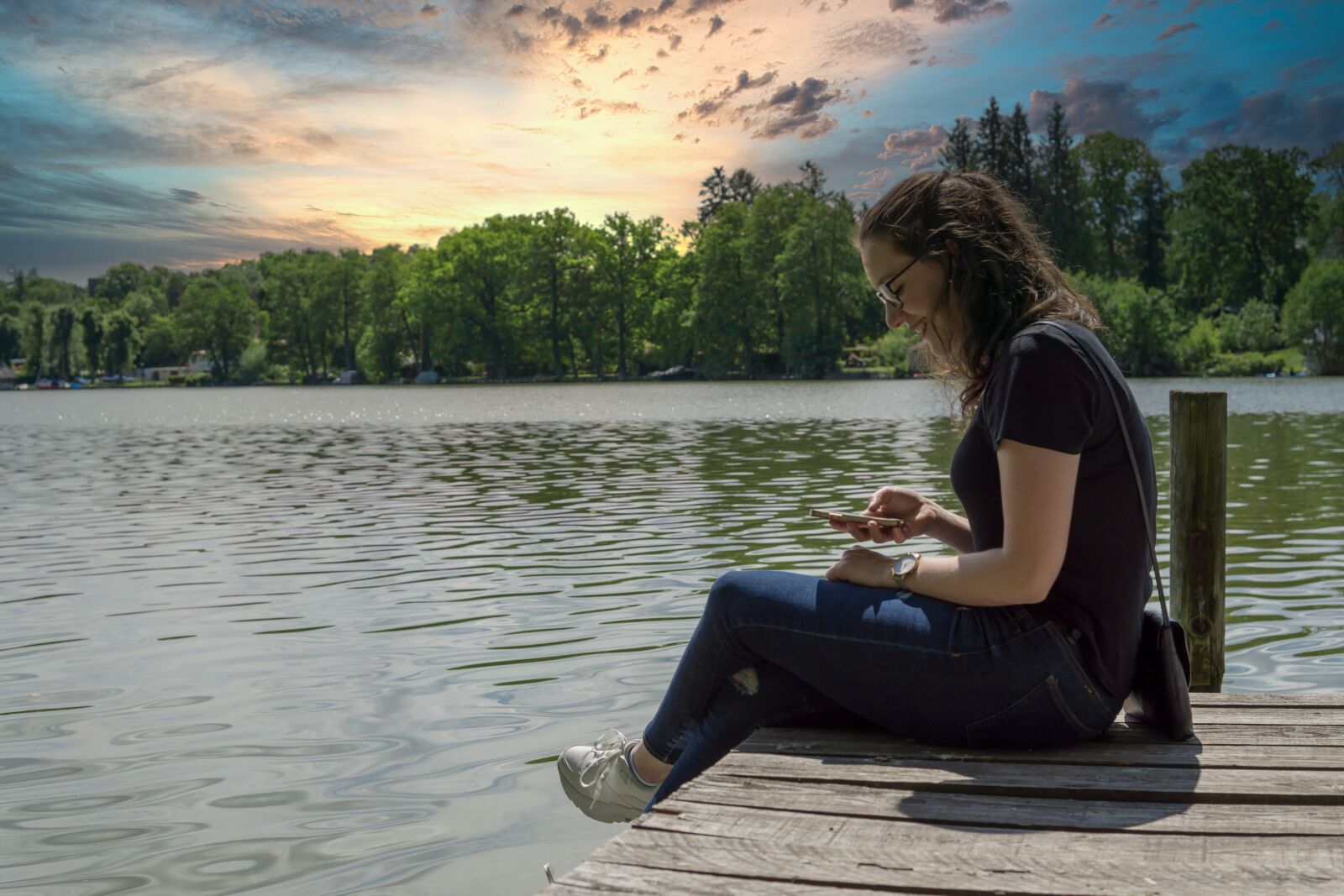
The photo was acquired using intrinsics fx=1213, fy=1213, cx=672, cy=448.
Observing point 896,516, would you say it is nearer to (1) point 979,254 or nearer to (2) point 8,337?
(1) point 979,254

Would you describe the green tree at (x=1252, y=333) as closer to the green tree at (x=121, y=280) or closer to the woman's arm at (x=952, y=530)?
the woman's arm at (x=952, y=530)

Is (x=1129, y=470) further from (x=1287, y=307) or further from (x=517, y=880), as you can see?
(x=1287, y=307)

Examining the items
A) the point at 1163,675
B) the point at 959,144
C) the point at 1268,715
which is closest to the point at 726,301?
the point at 959,144

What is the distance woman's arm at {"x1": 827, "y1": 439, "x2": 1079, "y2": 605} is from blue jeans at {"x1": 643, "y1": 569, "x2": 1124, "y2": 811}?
0.11 m

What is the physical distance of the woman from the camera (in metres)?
2.80

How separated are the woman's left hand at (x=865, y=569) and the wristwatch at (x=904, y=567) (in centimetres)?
2

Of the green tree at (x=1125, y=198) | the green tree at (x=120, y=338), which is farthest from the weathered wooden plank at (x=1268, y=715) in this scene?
the green tree at (x=120, y=338)

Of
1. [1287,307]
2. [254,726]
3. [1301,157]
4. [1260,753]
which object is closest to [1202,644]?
[1260,753]

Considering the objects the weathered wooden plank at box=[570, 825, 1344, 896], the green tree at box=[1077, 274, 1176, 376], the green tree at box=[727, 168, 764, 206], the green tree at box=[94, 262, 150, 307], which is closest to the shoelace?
the weathered wooden plank at box=[570, 825, 1344, 896]

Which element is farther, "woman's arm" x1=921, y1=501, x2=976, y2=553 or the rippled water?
the rippled water

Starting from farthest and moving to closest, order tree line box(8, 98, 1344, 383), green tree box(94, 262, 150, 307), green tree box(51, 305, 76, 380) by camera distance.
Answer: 1. green tree box(94, 262, 150, 307)
2. green tree box(51, 305, 76, 380)
3. tree line box(8, 98, 1344, 383)

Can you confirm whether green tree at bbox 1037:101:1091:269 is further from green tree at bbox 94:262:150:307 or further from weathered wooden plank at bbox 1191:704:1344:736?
green tree at bbox 94:262:150:307

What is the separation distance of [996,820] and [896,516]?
1.25 metres

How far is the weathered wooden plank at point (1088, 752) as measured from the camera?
315 cm
